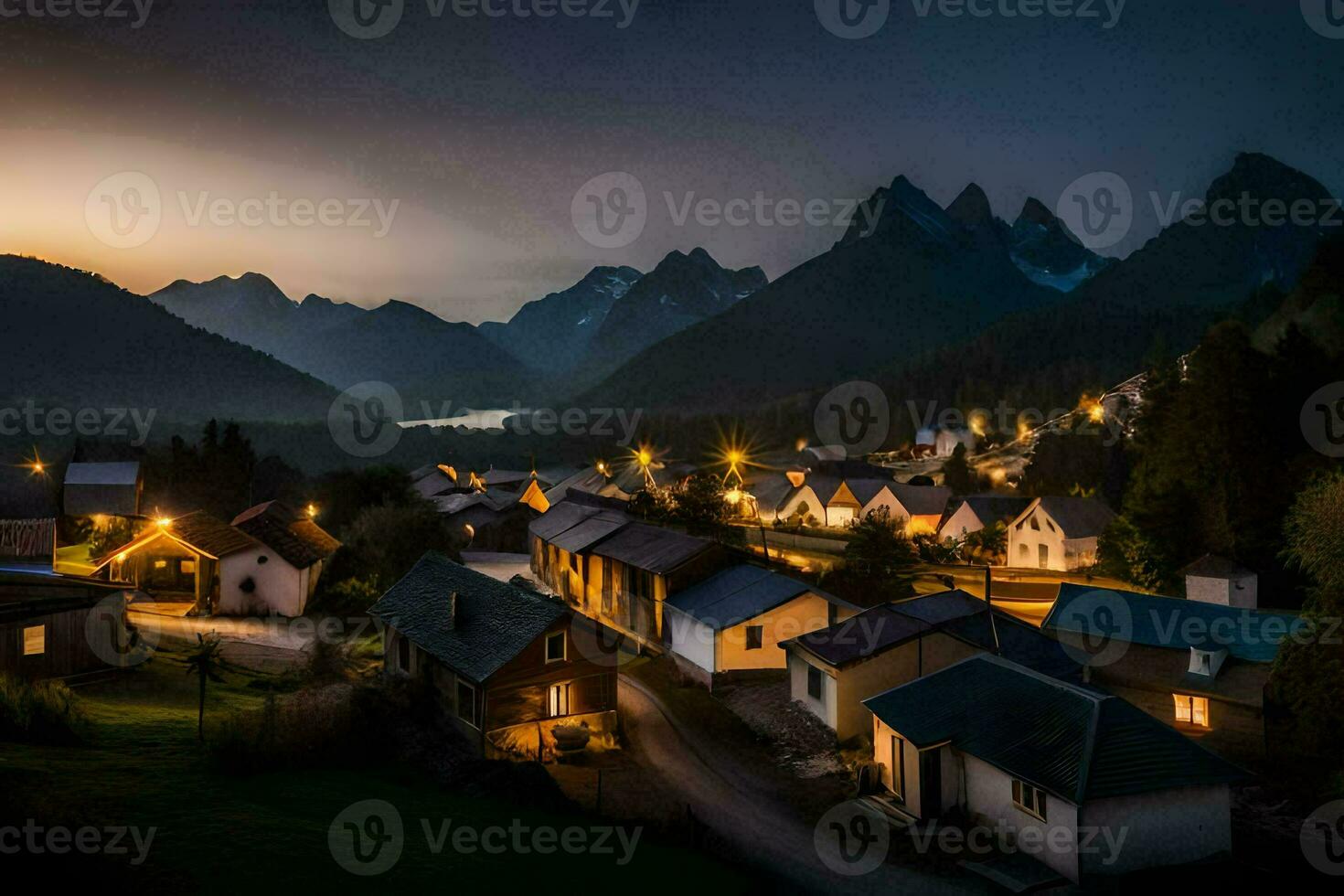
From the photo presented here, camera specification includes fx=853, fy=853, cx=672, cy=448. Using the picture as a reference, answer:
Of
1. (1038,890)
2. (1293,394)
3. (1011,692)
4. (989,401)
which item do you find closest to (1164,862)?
(1038,890)

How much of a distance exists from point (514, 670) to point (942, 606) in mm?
16620

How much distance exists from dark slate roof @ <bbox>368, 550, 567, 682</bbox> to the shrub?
10.7m

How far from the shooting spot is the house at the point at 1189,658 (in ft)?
92.3

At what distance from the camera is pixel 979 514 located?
70188 millimetres

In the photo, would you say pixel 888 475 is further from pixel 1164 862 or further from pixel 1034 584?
pixel 1164 862

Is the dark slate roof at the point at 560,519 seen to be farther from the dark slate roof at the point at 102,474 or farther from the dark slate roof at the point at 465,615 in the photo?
the dark slate roof at the point at 102,474

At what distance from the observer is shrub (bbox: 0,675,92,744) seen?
20.0 m

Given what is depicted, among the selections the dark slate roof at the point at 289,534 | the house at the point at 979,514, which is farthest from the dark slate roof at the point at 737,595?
the house at the point at 979,514

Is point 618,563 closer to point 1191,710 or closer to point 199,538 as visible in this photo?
point 199,538

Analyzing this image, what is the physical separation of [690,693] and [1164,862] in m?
18.5

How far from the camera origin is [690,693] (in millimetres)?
35062

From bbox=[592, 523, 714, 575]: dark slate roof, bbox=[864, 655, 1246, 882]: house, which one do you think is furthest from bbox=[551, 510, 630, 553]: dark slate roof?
bbox=[864, 655, 1246, 882]: house

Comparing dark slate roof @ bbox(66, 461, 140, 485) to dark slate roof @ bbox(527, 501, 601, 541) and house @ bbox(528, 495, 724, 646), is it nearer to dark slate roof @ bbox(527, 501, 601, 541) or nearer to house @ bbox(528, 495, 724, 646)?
dark slate roof @ bbox(527, 501, 601, 541)

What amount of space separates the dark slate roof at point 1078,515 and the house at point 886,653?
33.4 metres
